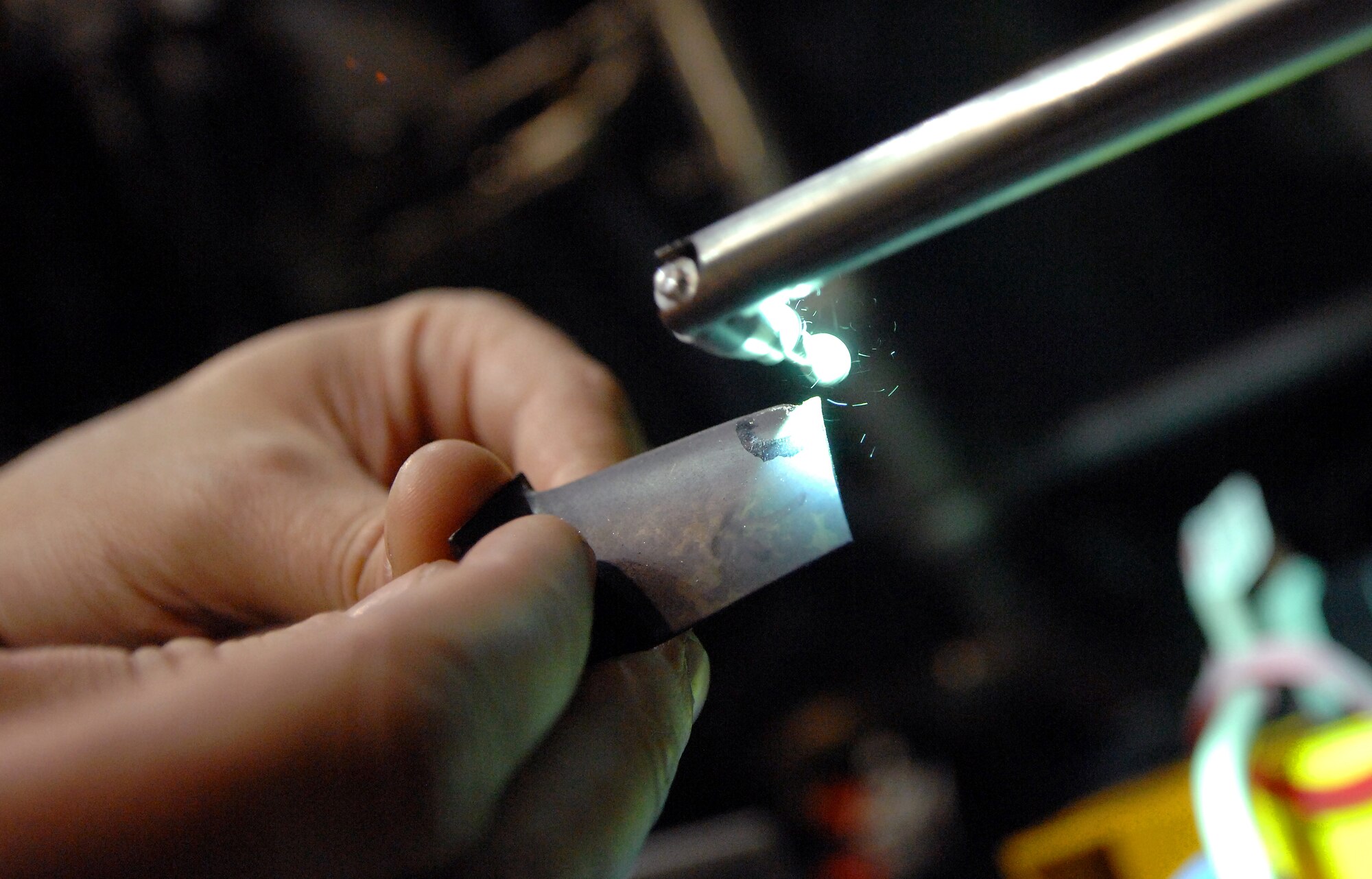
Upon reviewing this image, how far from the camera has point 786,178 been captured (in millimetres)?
667

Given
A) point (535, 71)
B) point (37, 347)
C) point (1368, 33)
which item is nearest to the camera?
point (1368, 33)

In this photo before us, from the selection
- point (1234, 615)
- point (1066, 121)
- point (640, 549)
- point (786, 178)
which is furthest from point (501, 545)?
point (786, 178)

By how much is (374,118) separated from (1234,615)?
2.33 ft

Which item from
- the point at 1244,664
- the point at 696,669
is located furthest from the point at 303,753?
the point at 1244,664

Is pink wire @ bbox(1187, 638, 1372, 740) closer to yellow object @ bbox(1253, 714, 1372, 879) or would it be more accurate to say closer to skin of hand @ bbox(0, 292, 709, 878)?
yellow object @ bbox(1253, 714, 1372, 879)

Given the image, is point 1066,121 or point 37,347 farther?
point 37,347

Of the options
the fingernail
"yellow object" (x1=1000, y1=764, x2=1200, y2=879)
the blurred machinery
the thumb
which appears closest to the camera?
the thumb

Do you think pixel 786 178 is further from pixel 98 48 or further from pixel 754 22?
pixel 98 48

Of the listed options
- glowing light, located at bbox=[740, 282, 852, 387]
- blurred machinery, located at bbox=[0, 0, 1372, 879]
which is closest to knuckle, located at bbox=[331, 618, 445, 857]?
glowing light, located at bbox=[740, 282, 852, 387]

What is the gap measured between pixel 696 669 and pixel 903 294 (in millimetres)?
351

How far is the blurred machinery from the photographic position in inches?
23.4

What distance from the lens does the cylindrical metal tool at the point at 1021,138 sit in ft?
0.53

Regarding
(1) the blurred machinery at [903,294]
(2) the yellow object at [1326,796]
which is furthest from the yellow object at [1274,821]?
(1) the blurred machinery at [903,294]

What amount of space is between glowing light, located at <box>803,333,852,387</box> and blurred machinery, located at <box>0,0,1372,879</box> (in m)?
0.34
